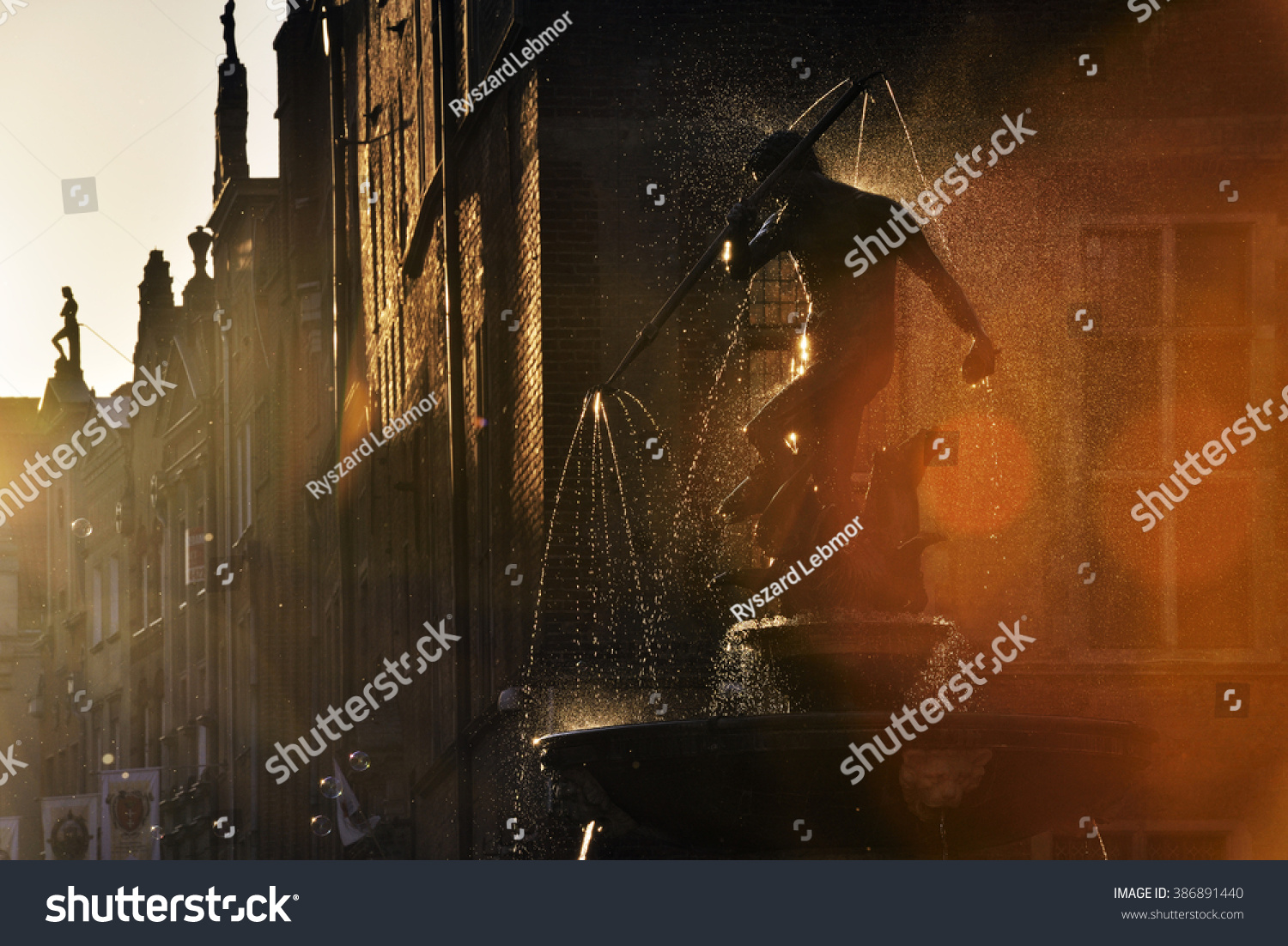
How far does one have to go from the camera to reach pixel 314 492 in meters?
35.3

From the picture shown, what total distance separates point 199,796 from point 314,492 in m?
9.73

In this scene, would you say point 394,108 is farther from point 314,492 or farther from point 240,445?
point 240,445

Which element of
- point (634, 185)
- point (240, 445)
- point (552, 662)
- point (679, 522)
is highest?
point (240, 445)

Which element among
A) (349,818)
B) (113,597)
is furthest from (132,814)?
(113,597)

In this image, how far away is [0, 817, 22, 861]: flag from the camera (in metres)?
56.8

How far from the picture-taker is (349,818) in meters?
23.2

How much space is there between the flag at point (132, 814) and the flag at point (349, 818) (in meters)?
17.5

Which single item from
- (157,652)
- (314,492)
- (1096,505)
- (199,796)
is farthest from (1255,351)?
(157,652)

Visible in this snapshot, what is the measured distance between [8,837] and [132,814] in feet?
68.9

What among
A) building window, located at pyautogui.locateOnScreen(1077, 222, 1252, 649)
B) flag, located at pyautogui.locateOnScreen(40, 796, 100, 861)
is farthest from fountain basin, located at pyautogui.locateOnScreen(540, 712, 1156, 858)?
flag, located at pyautogui.locateOnScreen(40, 796, 100, 861)

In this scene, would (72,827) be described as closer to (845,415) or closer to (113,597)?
(113,597)

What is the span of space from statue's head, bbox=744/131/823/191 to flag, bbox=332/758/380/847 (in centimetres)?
1344

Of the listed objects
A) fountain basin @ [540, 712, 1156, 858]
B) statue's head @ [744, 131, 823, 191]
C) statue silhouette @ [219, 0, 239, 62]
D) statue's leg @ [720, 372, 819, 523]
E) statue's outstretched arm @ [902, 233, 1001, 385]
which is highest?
Answer: statue silhouette @ [219, 0, 239, 62]

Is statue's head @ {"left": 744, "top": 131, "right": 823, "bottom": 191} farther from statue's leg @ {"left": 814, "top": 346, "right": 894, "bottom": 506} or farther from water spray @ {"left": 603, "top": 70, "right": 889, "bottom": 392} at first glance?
statue's leg @ {"left": 814, "top": 346, "right": 894, "bottom": 506}
